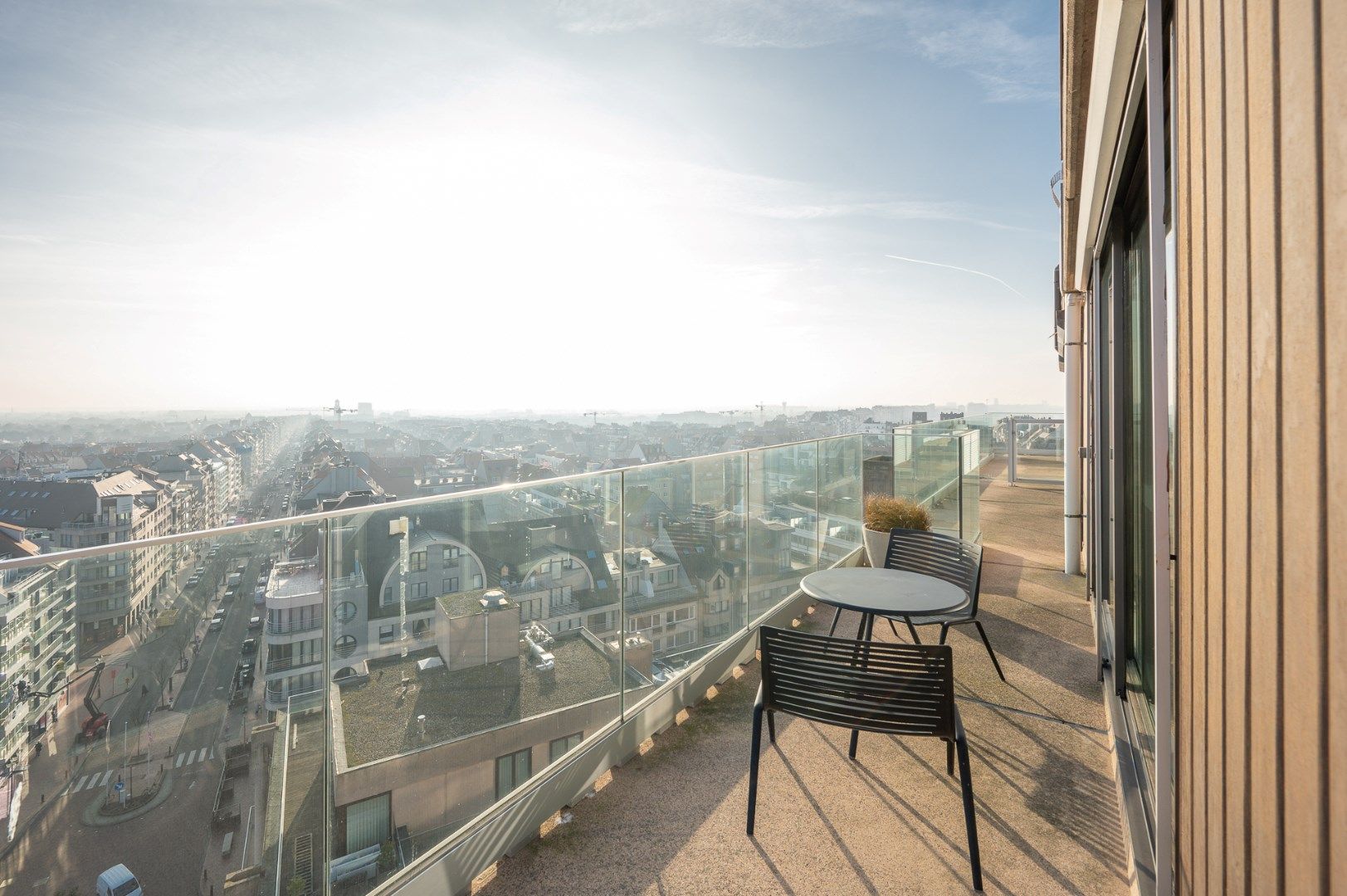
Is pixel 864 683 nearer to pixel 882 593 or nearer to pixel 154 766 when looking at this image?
pixel 882 593

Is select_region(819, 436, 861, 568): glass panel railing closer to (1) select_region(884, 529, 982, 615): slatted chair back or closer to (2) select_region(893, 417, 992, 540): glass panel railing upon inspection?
(2) select_region(893, 417, 992, 540): glass panel railing

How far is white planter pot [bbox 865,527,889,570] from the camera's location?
6.04 m

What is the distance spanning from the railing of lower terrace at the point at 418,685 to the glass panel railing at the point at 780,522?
759mm

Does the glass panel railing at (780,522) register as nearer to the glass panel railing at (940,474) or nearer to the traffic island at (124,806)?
the glass panel railing at (940,474)

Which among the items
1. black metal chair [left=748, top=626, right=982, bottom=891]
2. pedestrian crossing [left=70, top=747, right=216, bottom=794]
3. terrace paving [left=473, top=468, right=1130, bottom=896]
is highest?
pedestrian crossing [left=70, top=747, right=216, bottom=794]

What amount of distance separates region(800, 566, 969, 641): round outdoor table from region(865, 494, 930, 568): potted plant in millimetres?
2406

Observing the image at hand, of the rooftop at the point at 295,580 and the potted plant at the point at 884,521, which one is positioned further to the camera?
the potted plant at the point at 884,521

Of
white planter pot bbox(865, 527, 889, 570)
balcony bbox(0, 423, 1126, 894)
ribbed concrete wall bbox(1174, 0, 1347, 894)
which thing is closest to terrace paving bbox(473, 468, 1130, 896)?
balcony bbox(0, 423, 1126, 894)

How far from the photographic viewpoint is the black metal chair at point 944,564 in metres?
3.83

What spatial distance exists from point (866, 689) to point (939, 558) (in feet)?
7.39

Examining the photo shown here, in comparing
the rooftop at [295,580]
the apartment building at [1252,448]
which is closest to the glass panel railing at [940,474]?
the apartment building at [1252,448]

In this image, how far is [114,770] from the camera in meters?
1.33

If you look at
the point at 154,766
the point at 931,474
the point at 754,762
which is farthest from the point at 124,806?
the point at 931,474

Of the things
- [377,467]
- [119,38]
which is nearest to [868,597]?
[377,467]
